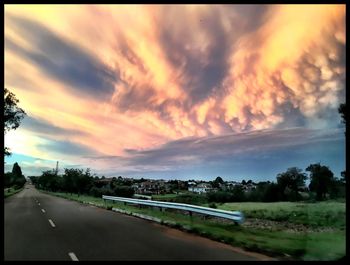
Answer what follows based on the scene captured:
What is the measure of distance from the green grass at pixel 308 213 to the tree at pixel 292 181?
2.45 feet

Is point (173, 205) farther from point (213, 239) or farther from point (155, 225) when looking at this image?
point (213, 239)

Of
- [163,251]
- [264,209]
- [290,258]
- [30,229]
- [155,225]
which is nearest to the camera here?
[290,258]

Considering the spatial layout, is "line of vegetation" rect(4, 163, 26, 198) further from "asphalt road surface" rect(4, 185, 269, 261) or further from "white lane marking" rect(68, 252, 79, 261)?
"white lane marking" rect(68, 252, 79, 261)

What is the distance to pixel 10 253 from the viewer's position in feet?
35.8

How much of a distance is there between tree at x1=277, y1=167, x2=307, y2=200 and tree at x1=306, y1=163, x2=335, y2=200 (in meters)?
0.70

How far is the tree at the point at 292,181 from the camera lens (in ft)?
74.7

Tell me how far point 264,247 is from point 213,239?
2.71 meters

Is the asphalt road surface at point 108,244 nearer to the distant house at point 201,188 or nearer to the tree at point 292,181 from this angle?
the tree at point 292,181

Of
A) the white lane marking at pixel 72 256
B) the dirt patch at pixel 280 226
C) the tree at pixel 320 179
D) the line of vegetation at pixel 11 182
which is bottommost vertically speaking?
the line of vegetation at pixel 11 182

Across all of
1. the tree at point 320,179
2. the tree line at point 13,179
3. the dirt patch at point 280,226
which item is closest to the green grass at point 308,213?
the dirt patch at point 280,226

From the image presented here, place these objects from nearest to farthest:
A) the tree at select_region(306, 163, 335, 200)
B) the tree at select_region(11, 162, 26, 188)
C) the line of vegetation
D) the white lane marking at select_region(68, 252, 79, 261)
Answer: the white lane marking at select_region(68, 252, 79, 261) → the tree at select_region(306, 163, 335, 200) → the line of vegetation → the tree at select_region(11, 162, 26, 188)

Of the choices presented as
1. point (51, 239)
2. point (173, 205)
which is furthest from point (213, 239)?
point (173, 205)

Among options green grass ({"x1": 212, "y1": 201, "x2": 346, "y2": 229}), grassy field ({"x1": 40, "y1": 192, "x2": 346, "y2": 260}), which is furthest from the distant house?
grassy field ({"x1": 40, "y1": 192, "x2": 346, "y2": 260})

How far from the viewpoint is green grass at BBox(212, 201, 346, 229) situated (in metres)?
17.0
